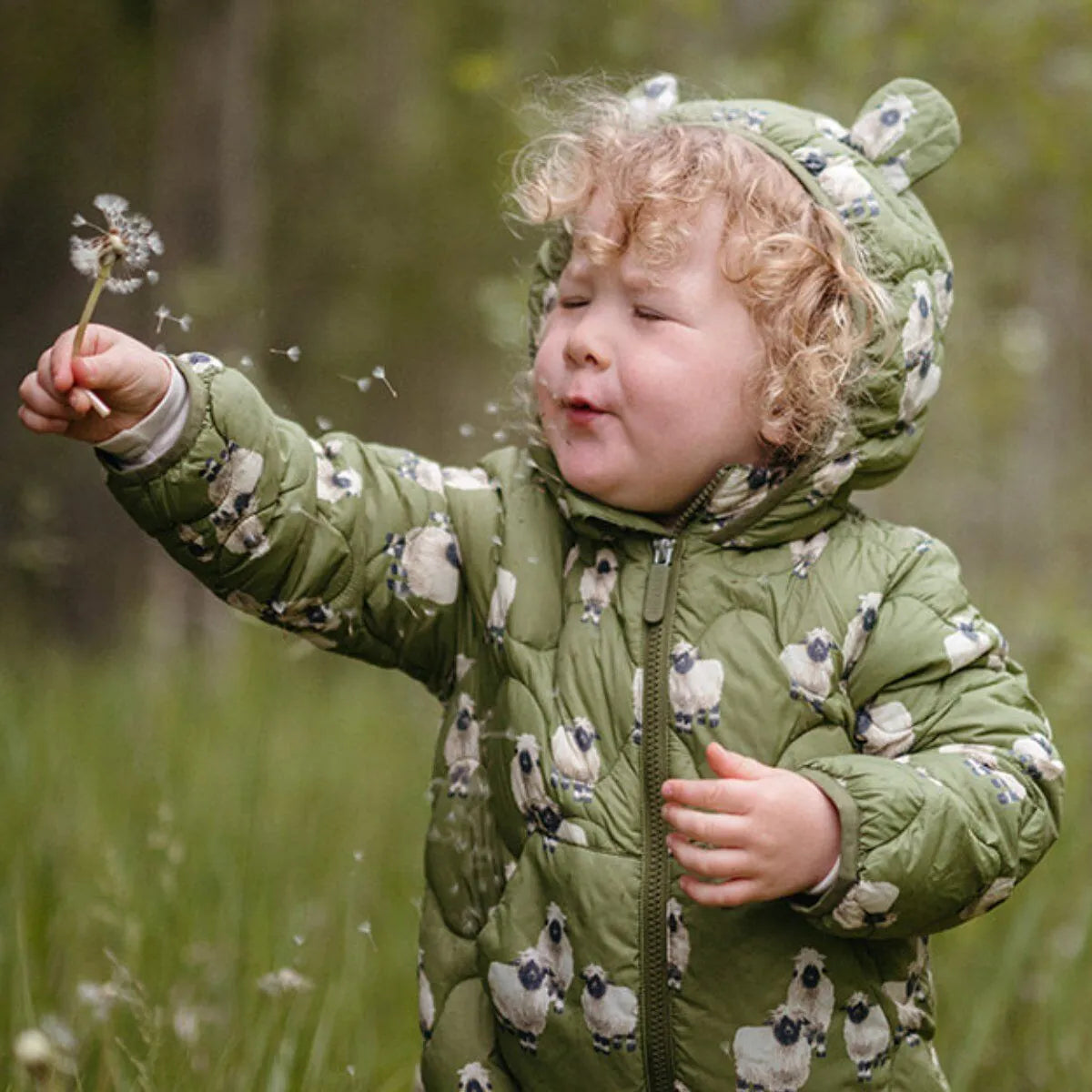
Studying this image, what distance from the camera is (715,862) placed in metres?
1.71

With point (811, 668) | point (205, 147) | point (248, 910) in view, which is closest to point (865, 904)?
point (811, 668)

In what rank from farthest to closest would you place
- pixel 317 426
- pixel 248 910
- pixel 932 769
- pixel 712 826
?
pixel 317 426 < pixel 248 910 < pixel 932 769 < pixel 712 826

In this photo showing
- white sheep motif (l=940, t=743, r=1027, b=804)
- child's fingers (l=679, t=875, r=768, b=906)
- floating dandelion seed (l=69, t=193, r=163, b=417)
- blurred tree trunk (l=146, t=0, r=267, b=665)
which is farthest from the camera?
blurred tree trunk (l=146, t=0, r=267, b=665)

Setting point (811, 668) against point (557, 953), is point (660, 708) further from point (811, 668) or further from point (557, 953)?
point (557, 953)

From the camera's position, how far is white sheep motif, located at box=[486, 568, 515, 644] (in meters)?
2.04

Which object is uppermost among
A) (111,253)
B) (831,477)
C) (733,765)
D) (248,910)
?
(111,253)

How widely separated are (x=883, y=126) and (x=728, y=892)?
1.16 metres

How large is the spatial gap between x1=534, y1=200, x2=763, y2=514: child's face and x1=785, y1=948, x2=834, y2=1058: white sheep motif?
61 centimetres

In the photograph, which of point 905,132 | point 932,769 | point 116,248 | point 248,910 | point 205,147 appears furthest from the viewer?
point 205,147

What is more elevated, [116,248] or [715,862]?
[116,248]

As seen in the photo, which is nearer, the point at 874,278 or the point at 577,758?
the point at 577,758

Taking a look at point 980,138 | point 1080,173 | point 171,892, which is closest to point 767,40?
point 980,138

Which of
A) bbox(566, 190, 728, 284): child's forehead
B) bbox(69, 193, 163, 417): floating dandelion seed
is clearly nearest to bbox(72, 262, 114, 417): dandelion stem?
bbox(69, 193, 163, 417): floating dandelion seed

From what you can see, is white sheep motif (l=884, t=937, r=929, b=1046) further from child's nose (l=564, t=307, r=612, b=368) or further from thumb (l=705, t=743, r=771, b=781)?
child's nose (l=564, t=307, r=612, b=368)
